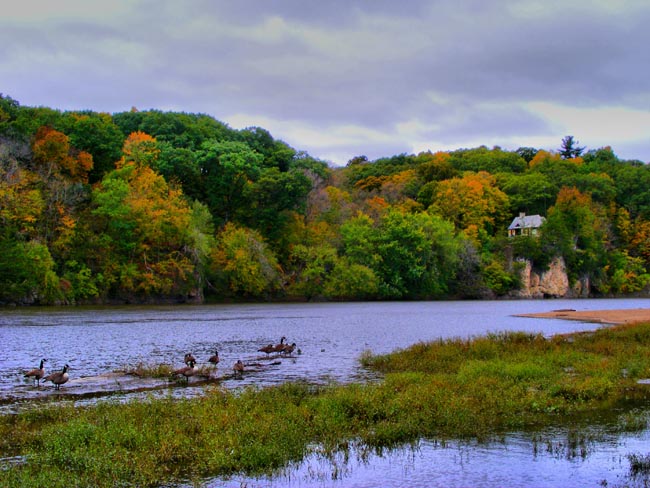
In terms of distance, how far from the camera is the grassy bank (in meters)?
13.2

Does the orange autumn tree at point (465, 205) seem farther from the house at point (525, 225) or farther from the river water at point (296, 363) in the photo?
the river water at point (296, 363)

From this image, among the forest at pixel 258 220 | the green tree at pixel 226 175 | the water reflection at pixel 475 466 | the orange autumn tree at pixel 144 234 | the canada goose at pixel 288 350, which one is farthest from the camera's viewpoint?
the green tree at pixel 226 175

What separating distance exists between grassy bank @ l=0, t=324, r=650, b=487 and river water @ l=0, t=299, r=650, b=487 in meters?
0.90

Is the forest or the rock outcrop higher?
the forest

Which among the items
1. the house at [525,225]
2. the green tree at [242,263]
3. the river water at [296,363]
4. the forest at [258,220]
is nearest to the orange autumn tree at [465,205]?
the forest at [258,220]

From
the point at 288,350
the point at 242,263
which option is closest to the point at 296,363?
the point at 288,350

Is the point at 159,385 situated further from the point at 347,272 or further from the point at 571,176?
the point at 571,176

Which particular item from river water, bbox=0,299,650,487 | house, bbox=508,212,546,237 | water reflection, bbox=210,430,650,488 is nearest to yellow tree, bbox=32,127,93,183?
river water, bbox=0,299,650,487

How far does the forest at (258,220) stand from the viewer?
78.8 meters

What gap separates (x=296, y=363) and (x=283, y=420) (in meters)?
14.0

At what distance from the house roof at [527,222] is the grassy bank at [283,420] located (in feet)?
354

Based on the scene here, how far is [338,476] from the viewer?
13.2 meters

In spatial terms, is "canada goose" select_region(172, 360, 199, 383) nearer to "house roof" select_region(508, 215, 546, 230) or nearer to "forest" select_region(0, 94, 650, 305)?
"forest" select_region(0, 94, 650, 305)

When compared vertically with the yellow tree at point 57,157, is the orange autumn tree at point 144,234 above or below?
below
